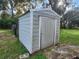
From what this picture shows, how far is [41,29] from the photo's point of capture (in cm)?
901

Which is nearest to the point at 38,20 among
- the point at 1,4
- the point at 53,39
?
the point at 53,39

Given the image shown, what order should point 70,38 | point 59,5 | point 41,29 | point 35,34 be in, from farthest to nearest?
point 59,5
point 70,38
point 41,29
point 35,34

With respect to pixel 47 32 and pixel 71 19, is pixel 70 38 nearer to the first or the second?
pixel 47 32

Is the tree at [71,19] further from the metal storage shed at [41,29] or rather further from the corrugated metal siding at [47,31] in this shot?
the corrugated metal siding at [47,31]

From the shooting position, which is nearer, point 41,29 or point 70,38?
point 41,29

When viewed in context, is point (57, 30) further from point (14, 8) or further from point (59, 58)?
point (14, 8)

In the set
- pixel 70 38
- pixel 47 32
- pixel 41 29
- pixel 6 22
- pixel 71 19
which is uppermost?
pixel 41 29

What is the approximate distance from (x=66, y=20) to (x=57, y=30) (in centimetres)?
2172

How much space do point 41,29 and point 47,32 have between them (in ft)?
2.23

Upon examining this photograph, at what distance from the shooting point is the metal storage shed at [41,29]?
8.44 metres

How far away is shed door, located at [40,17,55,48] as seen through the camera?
29.9ft

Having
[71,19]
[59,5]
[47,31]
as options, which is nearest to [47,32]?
[47,31]

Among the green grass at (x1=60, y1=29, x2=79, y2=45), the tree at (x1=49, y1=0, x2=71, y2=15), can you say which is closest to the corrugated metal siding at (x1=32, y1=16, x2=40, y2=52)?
the green grass at (x1=60, y1=29, x2=79, y2=45)

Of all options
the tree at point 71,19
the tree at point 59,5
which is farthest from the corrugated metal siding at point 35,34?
the tree at point 59,5
